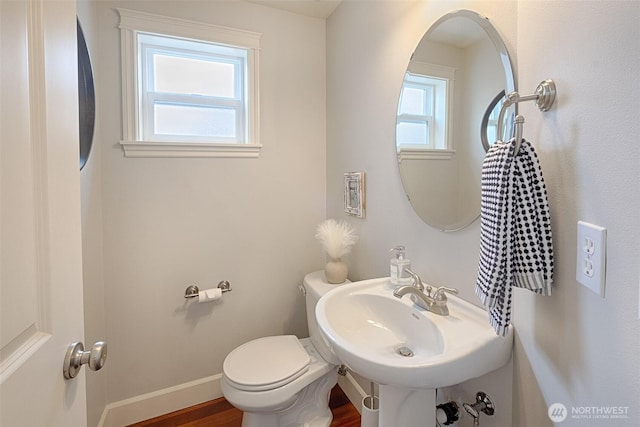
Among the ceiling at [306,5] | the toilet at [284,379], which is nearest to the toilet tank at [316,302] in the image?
the toilet at [284,379]

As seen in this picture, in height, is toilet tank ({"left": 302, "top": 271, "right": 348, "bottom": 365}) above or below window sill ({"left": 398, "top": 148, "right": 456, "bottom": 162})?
below

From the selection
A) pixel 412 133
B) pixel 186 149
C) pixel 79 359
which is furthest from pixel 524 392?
pixel 186 149

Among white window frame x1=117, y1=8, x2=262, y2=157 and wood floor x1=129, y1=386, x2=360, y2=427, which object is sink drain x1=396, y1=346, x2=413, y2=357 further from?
white window frame x1=117, y1=8, x2=262, y2=157

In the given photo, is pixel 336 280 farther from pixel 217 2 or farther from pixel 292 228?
pixel 217 2

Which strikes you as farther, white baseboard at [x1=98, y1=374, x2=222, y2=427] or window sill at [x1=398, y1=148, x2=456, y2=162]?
white baseboard at [x1=98, y1=374, x2=222, y2=427]

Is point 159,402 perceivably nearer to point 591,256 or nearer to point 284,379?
point 284,379

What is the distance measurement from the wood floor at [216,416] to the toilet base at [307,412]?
0.16m

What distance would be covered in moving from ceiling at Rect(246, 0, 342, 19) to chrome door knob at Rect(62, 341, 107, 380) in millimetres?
1984

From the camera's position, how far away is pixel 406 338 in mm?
1084

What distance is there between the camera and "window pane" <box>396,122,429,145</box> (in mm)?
1254

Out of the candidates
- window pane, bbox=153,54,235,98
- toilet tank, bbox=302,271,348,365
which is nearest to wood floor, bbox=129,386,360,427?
toilet tank, bbox=302,271,348,365

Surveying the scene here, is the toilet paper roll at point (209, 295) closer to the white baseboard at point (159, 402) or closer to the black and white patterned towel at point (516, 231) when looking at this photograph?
the white baseboard at point (159, 402)

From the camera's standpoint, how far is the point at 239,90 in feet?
6.40

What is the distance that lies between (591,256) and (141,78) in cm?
207
